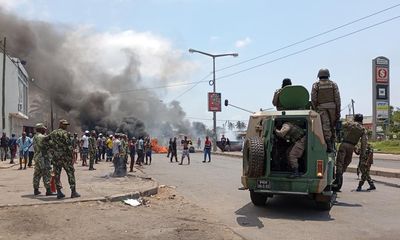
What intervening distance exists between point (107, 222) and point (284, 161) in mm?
3559

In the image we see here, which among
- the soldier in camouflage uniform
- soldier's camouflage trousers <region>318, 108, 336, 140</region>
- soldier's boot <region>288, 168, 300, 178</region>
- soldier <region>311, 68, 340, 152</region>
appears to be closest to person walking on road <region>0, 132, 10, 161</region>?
the soldier in camouflage uniform

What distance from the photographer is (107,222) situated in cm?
783

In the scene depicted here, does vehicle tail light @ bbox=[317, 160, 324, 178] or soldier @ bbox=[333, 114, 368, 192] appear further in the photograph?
soldier @ bbox=[333, 114, 368, 192]

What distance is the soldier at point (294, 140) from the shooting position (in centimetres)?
884

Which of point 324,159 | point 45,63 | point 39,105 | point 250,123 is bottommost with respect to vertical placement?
point 324,159

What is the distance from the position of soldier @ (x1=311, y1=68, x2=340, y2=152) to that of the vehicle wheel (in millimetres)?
1718

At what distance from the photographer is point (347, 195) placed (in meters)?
11.4

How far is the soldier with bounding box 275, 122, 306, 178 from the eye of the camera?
884 cm

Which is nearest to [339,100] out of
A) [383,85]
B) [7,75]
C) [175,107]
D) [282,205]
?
[282,205]

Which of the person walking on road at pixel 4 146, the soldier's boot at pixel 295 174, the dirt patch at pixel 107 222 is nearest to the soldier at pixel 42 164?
the dirt patch at pixel 107 222

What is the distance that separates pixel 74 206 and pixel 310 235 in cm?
432

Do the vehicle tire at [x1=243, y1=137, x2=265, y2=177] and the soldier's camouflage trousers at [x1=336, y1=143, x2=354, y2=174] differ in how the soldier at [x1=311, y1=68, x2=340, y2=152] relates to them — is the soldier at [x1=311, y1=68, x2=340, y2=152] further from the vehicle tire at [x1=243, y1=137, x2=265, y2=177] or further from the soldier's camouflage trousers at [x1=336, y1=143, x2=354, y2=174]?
the vehicle tire at [x1=243, y1=137, x2=265, y2=177]

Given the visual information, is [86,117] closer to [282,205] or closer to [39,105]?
[39,105]

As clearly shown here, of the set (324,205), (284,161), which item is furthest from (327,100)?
(324,205)
